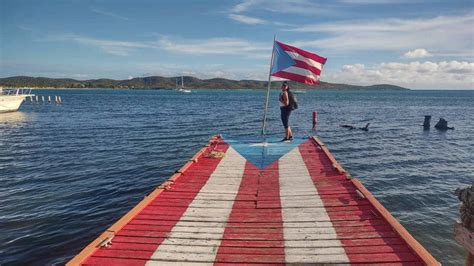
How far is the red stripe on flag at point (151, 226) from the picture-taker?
6.04m

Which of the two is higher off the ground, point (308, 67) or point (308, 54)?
point (308, 54)

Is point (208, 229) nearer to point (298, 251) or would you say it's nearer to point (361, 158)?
point (298, 251)

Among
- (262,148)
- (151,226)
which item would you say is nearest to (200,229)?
(151,226)

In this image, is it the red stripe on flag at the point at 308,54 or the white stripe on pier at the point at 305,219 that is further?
the red stripe on flag at the point at 308,54

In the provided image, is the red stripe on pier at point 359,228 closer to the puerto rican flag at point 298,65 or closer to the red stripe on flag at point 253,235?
the red stripe on flag at point 253,235

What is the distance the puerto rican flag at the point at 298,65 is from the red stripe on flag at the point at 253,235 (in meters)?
7.20

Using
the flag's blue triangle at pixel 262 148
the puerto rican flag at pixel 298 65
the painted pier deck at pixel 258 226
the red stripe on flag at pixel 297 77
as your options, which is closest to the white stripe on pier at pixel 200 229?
the painted pier deck at pixel 258 226

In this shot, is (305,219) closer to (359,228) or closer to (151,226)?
(359,228)

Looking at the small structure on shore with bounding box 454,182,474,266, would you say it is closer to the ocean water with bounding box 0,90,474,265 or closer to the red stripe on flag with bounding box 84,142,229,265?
the ocean water with bounding box 0,90,474,265

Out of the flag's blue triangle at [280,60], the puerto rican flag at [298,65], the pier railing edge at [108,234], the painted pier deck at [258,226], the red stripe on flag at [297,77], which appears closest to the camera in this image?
the pier railing edge at [108,234]

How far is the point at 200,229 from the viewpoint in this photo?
7.21 meters

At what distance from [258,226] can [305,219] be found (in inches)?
43.5

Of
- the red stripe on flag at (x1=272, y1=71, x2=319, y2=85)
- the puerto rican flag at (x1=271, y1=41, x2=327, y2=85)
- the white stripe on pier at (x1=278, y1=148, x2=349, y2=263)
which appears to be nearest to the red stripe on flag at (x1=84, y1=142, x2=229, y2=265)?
the white stripe on pier at (x1=278, y1=148, x2=349, y2=263)

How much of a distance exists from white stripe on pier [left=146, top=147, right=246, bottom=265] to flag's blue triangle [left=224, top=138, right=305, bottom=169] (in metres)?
1.84
